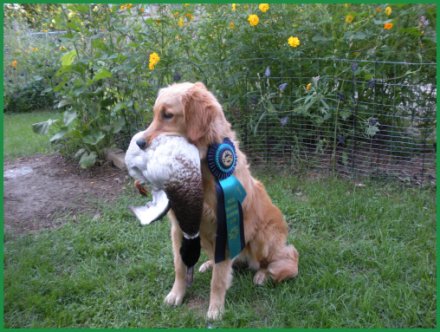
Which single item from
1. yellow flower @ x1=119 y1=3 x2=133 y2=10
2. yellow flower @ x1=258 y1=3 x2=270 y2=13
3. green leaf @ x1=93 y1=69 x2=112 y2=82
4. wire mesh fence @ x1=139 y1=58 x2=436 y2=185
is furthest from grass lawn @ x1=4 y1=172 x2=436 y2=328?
yellow flower @ x1=119 y1=3 x2=133 y2=10

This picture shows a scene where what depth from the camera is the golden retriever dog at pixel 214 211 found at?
2.48 meters

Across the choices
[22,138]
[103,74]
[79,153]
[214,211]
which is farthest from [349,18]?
[22,138]

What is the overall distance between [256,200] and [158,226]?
1311mm

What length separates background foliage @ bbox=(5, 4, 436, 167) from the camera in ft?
14.8

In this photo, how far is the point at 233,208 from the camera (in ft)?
8.52

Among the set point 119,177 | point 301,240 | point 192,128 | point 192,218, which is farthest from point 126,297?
point 119,177

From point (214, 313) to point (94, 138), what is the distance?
3277 millimetres

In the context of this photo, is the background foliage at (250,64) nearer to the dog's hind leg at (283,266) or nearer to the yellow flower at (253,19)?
the yellow flower at (253,19)

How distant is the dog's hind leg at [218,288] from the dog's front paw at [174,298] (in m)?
0.25

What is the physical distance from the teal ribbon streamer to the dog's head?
289 millimetres

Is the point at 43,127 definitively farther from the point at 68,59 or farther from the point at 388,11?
the point at 388,11

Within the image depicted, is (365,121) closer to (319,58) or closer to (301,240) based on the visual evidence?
(319,58)

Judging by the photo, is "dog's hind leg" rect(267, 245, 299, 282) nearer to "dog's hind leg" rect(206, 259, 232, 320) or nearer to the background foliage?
"dog's hind leg" rect(206, 259, 232, 320)

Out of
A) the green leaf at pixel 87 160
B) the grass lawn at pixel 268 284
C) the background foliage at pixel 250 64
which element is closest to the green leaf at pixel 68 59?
the background foliage at pixel 250 64
